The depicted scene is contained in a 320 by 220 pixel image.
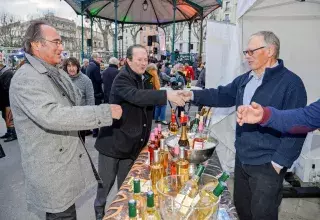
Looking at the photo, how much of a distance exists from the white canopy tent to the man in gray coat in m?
2.64

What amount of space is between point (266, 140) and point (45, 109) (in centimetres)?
157

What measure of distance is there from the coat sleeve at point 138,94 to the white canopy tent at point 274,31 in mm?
1822

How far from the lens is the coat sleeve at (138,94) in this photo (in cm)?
233

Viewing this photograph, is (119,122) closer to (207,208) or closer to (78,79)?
(207,208)

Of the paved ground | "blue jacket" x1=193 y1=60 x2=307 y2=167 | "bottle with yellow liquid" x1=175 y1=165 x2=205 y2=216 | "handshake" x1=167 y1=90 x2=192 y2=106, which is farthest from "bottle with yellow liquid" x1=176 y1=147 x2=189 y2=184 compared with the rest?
the paved ground

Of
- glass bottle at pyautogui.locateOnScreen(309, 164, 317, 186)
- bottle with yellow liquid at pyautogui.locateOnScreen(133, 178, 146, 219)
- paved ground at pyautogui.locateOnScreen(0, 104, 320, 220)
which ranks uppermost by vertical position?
bottle with yellow liquid at pyautogui.locateOnScreen(133, 178, 146, 219)

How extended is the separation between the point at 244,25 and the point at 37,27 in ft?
10.5

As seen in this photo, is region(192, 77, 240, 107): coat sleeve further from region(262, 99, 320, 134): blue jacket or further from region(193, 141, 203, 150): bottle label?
region(262, 99, 320, 134): blue jacket

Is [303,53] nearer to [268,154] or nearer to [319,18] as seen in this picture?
[319,18]

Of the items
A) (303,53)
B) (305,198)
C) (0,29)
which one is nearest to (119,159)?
(305,198)

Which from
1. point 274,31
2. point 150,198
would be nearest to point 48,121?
point 150,198

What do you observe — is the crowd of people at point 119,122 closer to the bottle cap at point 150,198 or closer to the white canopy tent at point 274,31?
the bottle cap at point 150,198

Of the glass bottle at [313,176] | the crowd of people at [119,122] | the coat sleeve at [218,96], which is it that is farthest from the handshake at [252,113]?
the glass bottle at [313,176]

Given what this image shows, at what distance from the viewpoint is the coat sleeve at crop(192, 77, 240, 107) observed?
266 centimetres
